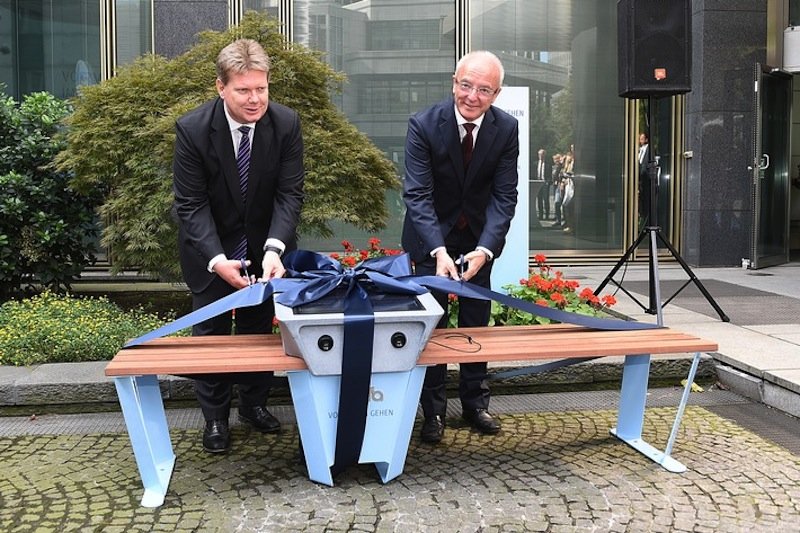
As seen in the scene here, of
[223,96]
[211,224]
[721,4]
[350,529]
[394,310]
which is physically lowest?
[350,529]

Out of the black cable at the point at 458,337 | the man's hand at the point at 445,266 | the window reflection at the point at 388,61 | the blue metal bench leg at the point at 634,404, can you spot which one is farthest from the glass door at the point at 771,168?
the black cable at the point at 458,337

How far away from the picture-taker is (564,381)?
18.6 ft

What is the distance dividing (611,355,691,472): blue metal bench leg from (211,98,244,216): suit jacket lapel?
222cm

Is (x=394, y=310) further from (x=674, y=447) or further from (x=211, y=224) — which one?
(x=674, y=447)

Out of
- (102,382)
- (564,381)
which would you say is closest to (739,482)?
(564,381)

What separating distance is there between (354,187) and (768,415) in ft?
12.4

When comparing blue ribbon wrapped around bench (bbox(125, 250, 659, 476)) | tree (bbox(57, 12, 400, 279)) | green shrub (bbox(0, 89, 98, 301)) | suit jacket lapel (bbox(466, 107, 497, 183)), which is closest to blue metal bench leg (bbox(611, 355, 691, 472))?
blue ribbon wrapped around bench (bbox(125, 250, 659, 476))

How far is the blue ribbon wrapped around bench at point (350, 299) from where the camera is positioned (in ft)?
11.9

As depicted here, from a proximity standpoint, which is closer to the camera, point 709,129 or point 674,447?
point 674,447

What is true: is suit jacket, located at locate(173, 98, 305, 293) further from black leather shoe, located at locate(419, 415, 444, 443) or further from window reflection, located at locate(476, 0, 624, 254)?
window reflection, located at locate(476, 0, 624, 254)

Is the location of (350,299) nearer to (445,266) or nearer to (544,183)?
(445,266)

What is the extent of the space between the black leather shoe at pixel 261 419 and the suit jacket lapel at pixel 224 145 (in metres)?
1.29

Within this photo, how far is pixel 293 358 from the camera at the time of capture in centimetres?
367

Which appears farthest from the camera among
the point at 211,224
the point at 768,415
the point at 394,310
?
the point at 768,415
